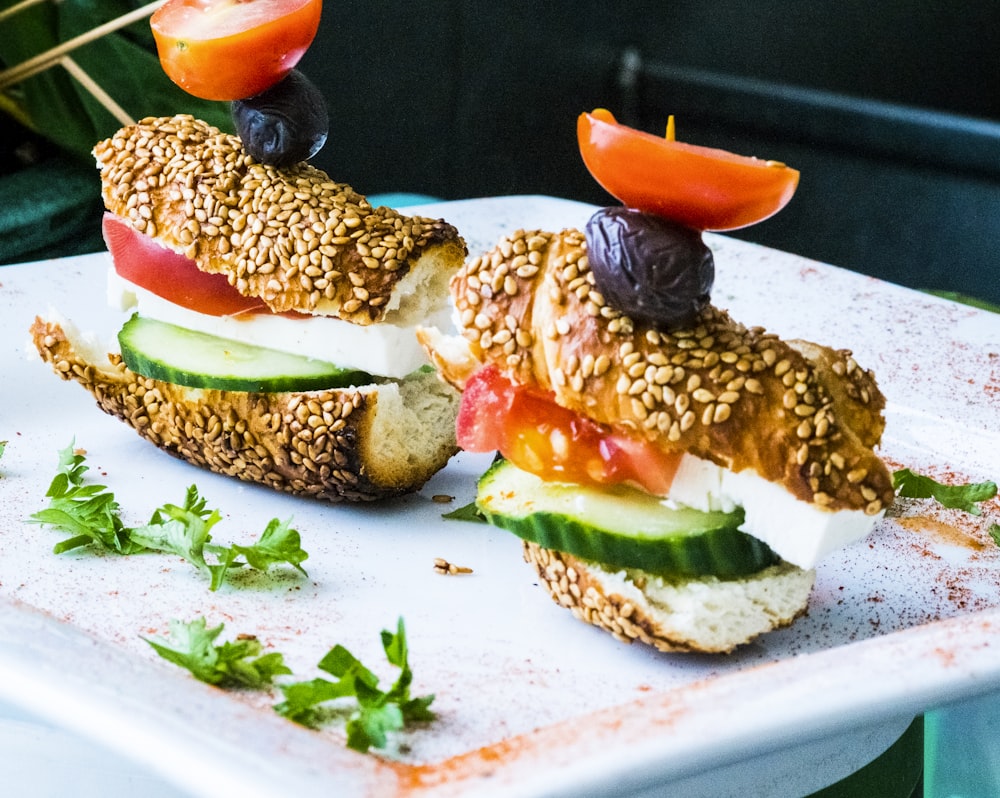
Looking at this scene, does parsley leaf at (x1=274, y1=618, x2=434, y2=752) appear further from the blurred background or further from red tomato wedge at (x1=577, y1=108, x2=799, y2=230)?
the blurred background

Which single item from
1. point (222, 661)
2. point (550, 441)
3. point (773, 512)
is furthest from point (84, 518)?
point (773, 512)

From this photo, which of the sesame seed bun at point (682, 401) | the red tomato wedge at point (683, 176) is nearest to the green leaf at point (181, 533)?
the sesame seed bun at point (682, 401)

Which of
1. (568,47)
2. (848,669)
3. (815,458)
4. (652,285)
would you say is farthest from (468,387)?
(568,47)

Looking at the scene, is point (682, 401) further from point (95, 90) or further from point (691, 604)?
point (95, 90)

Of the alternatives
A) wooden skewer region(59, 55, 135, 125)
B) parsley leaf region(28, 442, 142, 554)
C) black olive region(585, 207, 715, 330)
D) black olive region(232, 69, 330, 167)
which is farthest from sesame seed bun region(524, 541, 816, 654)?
wooden skewer region(59, 55, 135, 125)

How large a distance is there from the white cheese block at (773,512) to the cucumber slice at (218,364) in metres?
0.92

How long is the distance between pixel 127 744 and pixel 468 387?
995 millimetres

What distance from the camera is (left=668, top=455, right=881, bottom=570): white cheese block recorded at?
220 cm

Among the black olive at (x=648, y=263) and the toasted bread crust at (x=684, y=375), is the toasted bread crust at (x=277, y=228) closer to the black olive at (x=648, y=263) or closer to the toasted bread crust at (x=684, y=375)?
the toasted bread crust at (x=684, y=375)

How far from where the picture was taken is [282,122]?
116 inches

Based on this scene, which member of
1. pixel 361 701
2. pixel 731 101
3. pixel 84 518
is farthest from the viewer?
pixel 731 101

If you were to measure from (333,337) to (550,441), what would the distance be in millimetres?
726

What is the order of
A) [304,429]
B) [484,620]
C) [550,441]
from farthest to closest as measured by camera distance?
[304,429] → [484,620] → [550,441]

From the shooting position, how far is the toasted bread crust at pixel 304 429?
2.86 m
